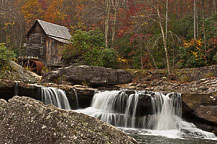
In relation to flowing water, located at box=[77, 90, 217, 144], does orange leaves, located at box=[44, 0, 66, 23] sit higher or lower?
higher

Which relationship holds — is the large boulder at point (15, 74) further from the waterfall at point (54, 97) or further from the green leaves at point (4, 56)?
the waterfall at point (54, 97)

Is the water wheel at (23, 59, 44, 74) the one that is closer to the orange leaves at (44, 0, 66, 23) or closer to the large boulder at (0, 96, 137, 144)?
the orange leaves at (44, 0, 66, 23)

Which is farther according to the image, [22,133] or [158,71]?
[158,71]

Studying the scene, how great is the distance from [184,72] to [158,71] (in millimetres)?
2006

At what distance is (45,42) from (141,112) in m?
→ 23.8

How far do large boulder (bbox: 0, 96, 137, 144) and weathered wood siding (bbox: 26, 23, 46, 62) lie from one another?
99.3 ft

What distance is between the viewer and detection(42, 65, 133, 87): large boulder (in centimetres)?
1553

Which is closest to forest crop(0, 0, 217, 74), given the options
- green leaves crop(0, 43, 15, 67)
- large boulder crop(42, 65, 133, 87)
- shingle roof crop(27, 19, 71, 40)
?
green leaves crop(0, 43, 15, 67)

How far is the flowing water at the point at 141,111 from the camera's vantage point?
9.73 metres

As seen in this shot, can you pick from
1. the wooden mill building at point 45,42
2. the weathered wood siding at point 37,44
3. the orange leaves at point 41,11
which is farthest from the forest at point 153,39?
the orange leaves at point 41,11

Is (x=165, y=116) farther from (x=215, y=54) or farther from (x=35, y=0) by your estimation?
(x=35, y=0)

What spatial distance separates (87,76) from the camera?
16047 millimetres

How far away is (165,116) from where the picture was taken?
10266mm

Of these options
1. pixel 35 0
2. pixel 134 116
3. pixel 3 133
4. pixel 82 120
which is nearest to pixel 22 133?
pixel 3 133
